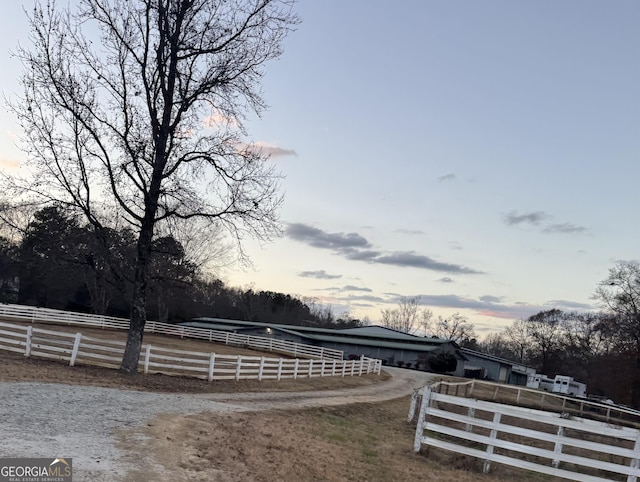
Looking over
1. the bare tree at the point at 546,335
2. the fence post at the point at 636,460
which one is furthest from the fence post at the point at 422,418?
the bare tree at the point at 546,335

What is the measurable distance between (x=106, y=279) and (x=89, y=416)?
7.96m

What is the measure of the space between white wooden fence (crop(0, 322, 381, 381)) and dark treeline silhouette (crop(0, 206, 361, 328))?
2156mm

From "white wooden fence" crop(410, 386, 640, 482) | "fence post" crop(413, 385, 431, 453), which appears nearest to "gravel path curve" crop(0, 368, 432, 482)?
"fence post" crop(413, 385, 431, 453)

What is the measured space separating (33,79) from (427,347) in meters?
45.1

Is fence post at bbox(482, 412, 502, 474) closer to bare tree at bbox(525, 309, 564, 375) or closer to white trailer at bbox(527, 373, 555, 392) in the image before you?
white trailer at bbox(527, 373, 555, 392)

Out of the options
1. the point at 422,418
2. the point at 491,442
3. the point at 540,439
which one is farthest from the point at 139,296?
the point at 540,439

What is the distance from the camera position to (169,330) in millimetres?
48312

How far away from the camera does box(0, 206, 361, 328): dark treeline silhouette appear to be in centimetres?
1691

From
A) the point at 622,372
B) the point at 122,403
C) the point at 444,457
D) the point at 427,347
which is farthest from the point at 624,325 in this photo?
the point at 122,403

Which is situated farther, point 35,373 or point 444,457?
point 35,373

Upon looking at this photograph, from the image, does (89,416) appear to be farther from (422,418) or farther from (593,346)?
(593,346)

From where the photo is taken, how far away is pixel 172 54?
1611cm

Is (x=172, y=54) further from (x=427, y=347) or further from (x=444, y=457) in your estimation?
(x=427, y=347)

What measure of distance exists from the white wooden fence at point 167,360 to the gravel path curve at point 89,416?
2904 millimetres
